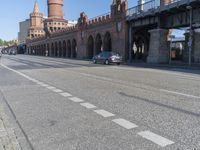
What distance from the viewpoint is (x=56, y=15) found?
9800 cm

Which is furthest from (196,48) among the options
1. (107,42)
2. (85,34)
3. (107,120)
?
(107,120)

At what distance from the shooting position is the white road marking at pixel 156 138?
4.77m

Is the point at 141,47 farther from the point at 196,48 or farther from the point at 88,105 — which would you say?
the point at 88,105

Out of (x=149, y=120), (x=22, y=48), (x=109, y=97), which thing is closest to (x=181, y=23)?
(x=109, y=97)

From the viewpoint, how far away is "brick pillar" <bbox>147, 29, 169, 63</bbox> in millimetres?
36469

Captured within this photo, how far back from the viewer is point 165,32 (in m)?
37.0

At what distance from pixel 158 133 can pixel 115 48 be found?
43.0m

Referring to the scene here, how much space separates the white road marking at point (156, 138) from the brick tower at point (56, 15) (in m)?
92.1

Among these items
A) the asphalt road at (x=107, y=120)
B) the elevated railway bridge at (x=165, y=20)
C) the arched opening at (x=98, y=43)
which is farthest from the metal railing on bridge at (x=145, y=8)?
the asphalt road at (x=107, y=120)

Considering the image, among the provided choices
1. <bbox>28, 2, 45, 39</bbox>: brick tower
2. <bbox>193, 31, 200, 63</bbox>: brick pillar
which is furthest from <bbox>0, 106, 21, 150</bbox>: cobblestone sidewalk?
<bbox>28, 2, 45, 39</bbox>: brick tower

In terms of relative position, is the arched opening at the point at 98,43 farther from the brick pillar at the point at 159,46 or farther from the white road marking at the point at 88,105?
the white road marking at the point at 88,105

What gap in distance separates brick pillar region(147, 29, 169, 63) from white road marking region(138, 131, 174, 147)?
31889 mm

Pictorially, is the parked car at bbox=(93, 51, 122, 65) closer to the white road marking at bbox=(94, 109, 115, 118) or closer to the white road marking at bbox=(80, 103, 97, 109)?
the white road marking at bbox=(80, 103, 97, 109)

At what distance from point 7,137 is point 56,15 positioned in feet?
315
